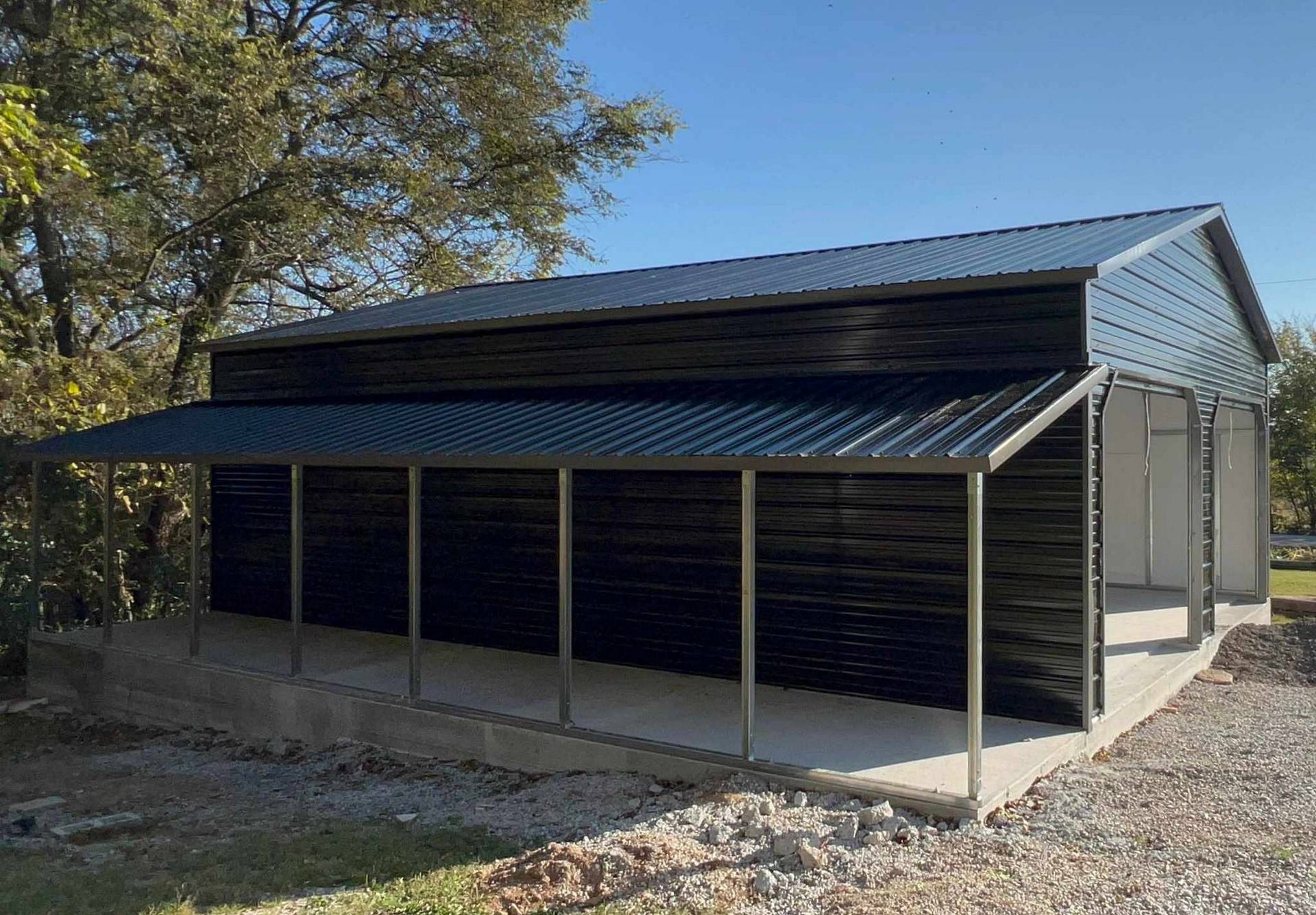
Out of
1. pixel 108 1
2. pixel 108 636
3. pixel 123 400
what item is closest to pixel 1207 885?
pixel 108 636

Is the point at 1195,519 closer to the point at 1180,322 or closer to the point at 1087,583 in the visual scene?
the point at 1180,322

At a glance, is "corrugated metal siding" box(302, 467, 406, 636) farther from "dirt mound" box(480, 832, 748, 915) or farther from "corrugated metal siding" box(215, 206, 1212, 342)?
"dirt mound" box(480, 832, 748, 915)

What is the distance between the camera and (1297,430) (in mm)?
23391

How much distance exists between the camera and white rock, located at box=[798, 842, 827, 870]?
4.73 m

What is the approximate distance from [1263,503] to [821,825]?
28.3 feet

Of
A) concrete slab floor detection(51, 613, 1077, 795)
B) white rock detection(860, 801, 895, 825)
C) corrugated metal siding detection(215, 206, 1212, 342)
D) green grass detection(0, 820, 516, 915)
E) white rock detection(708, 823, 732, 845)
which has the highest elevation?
corrugated metal siding detection(215, 206, 1212, 342)

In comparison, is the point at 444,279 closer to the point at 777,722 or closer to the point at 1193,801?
the point at 777,722

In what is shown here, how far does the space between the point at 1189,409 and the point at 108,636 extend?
1010 centimetres

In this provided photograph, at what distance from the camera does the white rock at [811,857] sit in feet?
15.5

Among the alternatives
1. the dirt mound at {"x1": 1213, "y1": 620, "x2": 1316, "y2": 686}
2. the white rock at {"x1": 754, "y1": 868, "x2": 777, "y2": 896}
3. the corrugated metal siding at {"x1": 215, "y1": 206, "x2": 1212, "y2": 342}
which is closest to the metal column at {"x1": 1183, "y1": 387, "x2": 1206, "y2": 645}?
the dirt mound at {"x1": 1213, "y1": 620, "x2": 1316, "y2": 686}

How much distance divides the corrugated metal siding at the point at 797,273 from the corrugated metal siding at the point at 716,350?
205 millimetres

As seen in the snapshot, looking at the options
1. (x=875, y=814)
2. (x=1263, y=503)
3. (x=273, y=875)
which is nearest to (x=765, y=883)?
(x=875, y=814)

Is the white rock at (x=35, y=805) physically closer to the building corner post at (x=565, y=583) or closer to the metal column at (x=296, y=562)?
the metal column at (x=296, y=562)

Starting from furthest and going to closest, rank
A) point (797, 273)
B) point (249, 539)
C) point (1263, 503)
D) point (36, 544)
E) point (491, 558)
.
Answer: point (249, 539), point (1263, 503), point (36, 544), point (491, 558), point (797, 273)
